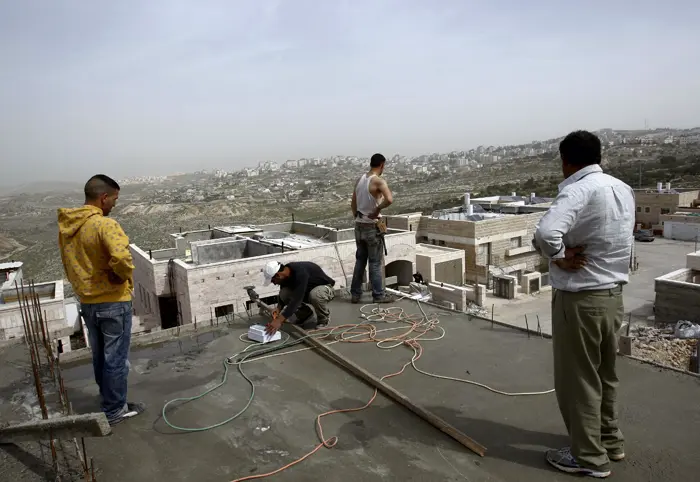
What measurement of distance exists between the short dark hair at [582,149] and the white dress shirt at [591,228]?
0.05 m

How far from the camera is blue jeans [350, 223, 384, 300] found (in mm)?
7164

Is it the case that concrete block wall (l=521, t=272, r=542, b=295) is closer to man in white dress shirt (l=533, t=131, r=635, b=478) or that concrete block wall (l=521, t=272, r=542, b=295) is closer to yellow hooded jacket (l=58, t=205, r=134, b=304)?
man in white dress shirt (l=533, t=131, r=635, b=478)

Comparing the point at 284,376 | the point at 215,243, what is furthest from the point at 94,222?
the point at 215,243

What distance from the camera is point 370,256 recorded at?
286 inches

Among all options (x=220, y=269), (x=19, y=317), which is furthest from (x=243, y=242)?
(x=19, y=317)

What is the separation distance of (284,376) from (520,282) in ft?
98.1

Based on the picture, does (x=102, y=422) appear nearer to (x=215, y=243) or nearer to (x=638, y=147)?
(x=215, y=243)

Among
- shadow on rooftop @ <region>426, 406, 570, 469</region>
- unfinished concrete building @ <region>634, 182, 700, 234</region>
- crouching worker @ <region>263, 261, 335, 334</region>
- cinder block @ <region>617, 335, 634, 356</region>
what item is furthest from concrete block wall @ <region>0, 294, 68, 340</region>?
unfinished concrete building @ <region>634, 182, 700, 234</region>

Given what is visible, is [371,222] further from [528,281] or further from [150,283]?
[528,281]

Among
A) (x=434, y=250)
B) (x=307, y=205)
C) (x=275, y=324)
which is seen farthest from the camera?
(x=307, y=205)

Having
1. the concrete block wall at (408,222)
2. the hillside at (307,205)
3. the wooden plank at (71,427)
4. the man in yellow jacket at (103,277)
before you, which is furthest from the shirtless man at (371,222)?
the hillside at (307,205)

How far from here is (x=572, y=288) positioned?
2.96 meters

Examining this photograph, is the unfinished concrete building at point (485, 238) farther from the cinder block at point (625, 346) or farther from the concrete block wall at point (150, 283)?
the cinder block at point (625, 346)

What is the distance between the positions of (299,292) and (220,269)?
12.2 m
